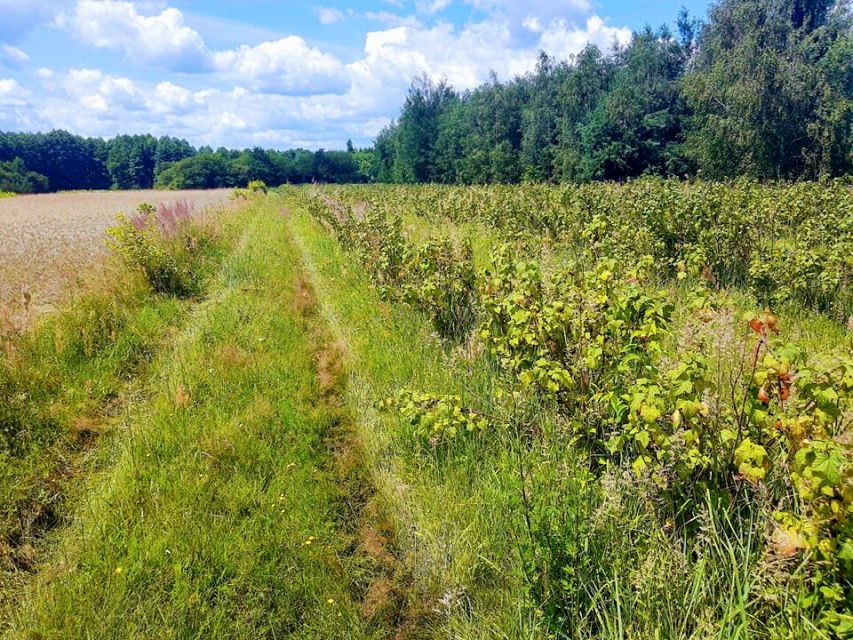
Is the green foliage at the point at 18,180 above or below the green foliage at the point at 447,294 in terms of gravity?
above

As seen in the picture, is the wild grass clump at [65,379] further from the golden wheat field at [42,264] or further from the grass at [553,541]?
the grass at [553,541]

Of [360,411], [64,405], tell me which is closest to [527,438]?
[360,411]

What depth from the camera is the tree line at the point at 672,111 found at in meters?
30.2

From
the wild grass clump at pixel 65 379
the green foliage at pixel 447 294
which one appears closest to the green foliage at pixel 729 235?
the green foliage at pixel 447 294

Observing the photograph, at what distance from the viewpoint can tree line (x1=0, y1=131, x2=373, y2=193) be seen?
94438 millimetres

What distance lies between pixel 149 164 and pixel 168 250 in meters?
125

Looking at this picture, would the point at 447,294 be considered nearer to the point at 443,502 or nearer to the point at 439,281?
the point at 439,281

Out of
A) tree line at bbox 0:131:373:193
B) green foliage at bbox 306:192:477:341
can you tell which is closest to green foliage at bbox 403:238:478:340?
green foliage at bbox 306:192:477:341

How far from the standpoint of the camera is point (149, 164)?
116m

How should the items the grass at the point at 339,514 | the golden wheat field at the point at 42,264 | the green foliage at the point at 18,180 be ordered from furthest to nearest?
the green foliage at the point at 18,180 < the golden wheat field at the point at 42,264 < the grass at the point at 339,514

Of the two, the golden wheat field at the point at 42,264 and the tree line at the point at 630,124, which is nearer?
the golden wheat field at the point at 42,264

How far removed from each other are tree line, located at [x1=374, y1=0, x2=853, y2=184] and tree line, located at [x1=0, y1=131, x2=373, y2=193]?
102 feet

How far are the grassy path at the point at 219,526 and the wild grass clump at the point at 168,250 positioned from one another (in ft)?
13.1

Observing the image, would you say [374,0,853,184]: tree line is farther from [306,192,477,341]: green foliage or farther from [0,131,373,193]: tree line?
[0,131,373,193]: tree line
